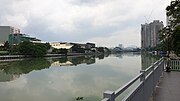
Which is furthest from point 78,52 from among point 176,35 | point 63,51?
point 176,35

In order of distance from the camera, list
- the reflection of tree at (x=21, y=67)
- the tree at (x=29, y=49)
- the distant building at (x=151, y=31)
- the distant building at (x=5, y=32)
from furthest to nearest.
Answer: the distant building at (x=5, y=32), the distant building at (x=151, y=31), the tree at (x=29, y=49), the reflection of tree at (x=21, y=67)

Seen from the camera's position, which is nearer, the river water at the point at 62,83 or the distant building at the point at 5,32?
the river water at the point at 62,83

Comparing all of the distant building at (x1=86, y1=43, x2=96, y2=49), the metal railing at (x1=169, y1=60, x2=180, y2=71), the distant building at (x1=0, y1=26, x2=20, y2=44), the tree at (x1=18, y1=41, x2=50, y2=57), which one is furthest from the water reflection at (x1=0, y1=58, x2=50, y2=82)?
the distant building at (x1=86, y1=43, x2=96, y2=49)

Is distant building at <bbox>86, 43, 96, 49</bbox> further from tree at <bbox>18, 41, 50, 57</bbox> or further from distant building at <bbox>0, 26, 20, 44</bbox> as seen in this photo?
tree at <bbox>18, 41, 50, 57</bbox>

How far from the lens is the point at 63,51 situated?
306 feet

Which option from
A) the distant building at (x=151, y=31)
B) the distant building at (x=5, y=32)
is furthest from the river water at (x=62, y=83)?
the distant building at (x=5, y=32)

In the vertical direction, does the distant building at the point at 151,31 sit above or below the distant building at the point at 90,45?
above

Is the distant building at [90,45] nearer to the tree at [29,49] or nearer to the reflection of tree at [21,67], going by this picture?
the tree at [29,49]

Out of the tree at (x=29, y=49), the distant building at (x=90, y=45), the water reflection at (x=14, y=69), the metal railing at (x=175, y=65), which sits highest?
the distant building at (x=90, y=45)

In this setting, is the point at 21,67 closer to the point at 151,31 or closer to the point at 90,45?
the point at 151,31

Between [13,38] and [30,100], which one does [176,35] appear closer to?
[30,100]

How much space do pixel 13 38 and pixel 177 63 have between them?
79.6 metres

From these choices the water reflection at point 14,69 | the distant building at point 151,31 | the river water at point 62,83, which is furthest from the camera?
the distant building at point 151,31

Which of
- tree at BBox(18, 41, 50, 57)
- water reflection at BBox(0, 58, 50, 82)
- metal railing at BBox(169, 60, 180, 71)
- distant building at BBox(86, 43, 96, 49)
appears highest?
distant building at BBox(86, 43, 96, 49)
